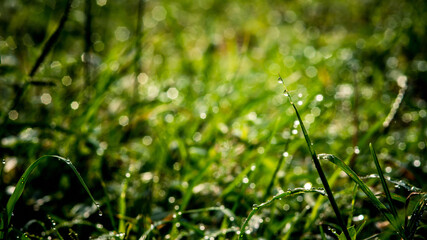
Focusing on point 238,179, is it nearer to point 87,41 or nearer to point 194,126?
point 194,126

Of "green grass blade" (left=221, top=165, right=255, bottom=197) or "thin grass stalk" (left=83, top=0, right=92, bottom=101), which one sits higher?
"thin grass stalk" (left=83, top=0, right=92, bottom=101)

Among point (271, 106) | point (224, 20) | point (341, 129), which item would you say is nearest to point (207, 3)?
point (224, 20)

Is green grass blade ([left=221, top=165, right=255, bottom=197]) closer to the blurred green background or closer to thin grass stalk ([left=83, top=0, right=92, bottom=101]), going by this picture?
the blurred green background

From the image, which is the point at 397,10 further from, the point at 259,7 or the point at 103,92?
the point at 103,92

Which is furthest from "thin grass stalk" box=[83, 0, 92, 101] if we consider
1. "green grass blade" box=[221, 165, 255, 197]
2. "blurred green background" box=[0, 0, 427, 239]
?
"green grass blade" box=[221, 165, 255, 197]

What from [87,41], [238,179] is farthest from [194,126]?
[87,41]

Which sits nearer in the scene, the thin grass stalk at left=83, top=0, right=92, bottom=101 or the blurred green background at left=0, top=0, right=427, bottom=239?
the blurred green background at left=0, top=0, right=427, bottom=239

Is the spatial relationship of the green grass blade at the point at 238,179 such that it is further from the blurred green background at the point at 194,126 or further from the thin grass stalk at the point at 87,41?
the thin grass stalk at the point at 87,41

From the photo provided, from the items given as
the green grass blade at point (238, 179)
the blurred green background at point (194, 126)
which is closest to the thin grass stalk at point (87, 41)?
the blurred green background at point (194, 126)
